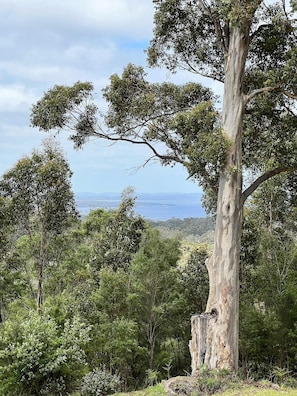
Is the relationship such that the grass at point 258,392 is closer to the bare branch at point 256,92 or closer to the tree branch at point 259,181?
the tree branch at point 259,181

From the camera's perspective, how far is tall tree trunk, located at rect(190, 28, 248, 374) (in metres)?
7.39

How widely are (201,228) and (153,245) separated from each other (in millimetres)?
26917

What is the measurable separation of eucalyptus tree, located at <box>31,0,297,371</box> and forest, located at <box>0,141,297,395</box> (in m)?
3.05

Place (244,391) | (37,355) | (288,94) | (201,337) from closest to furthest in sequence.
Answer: (244,391)
(201,337)
(288,94)
(37,355)

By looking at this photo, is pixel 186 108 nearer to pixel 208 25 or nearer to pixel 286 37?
pixel 208 25

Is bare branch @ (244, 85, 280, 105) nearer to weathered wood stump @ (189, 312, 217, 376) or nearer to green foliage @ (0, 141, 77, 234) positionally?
weathered wood stump @ (189, 312, 217, 376)

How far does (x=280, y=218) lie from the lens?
53.4ft

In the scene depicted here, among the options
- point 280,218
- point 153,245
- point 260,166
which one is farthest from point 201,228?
point 260,166

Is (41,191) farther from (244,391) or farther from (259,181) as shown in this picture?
(244,391)

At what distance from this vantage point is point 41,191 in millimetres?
12703

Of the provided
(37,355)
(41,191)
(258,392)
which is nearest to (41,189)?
(41,191)

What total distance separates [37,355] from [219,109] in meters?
5.21

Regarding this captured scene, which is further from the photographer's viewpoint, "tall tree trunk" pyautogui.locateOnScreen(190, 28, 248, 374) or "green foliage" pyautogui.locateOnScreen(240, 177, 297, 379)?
"green foliage" pyautogui.locateOnScreen(240, 177, 297, 379)

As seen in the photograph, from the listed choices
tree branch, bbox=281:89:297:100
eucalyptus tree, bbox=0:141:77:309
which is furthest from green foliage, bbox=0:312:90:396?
tree branch, bbox=281:89:297:100
